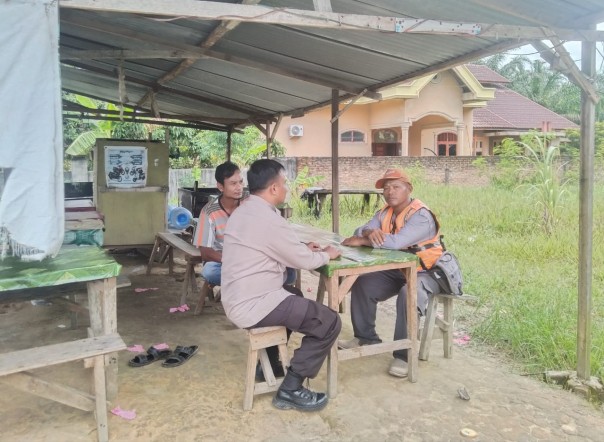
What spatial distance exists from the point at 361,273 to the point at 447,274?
0.81 metres

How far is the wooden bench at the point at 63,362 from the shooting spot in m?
2.50

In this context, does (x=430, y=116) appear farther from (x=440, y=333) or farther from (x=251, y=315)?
(x=251, y=315)

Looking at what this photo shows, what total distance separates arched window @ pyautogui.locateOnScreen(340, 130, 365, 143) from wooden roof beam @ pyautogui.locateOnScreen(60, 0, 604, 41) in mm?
17485

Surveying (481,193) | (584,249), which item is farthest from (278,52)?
(481,193)

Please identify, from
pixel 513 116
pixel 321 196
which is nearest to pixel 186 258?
pixel 321 196

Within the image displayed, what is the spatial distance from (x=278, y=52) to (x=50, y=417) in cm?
337

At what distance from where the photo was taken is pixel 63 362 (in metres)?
2.53

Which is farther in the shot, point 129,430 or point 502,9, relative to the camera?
point 502,9

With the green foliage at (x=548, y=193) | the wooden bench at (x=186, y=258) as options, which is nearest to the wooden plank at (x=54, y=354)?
the wooden bench at (x=186, y=258)

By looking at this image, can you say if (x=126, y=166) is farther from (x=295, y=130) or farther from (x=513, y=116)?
(x=513, y=116)

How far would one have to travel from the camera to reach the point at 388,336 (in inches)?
179

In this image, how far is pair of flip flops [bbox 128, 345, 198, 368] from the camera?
12.3ft

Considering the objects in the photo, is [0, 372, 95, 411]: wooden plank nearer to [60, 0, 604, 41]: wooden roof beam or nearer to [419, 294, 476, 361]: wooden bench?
[60, 0, 604, 41]: wooden roof beam

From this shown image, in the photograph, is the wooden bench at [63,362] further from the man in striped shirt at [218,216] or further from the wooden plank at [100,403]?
the man in striped shirt at [218,216]
